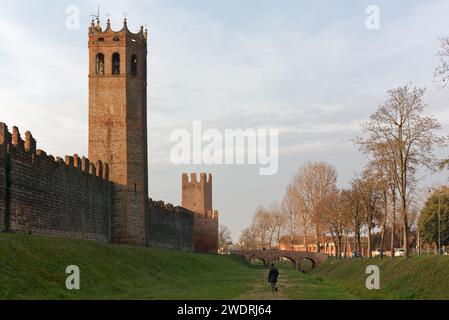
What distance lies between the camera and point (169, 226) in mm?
73562

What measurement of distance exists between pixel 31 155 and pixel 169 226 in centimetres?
3653

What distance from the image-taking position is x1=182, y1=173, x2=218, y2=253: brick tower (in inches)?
4112

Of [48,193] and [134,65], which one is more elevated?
[134,65]

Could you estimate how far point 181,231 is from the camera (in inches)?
3228

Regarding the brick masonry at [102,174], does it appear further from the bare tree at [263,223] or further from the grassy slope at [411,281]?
the bare tree at [263,223]

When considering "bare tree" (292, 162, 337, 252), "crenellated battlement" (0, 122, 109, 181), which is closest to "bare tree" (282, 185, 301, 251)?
"bare tree" (292, 162, 337, 252)

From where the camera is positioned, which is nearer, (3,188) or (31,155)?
(3,188)

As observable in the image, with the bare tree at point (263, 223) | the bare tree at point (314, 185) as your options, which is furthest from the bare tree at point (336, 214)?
the bare tree at point (263, 223)

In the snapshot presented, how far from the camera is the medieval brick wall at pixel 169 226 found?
64500 millimetres

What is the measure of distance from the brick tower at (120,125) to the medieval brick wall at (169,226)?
5233 millimetres

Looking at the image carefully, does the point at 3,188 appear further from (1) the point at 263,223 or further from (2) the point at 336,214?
(1) the point at 263,223

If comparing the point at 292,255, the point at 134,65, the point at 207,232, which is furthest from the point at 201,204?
the point at 134,65
